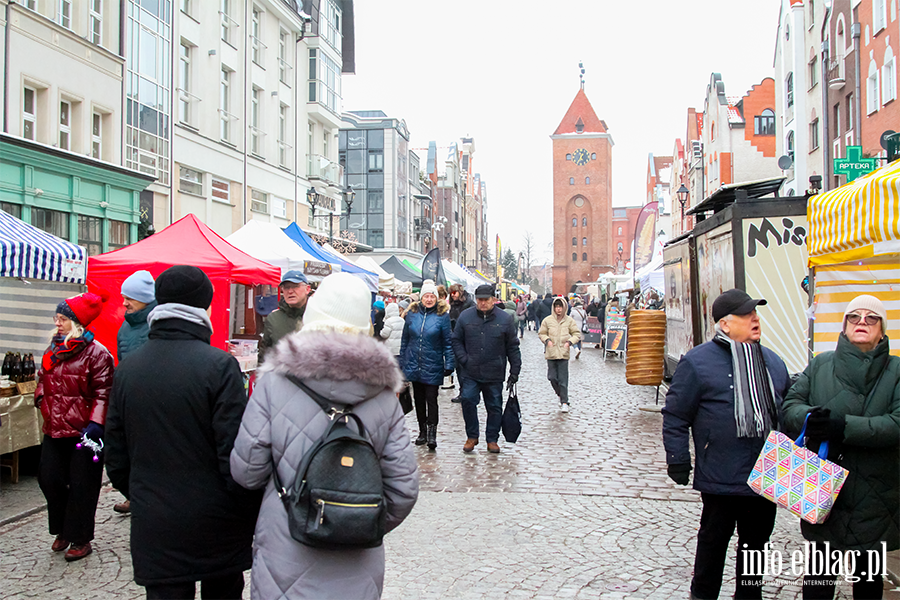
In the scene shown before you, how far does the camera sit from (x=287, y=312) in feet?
23.9

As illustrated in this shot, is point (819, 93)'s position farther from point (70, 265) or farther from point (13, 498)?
point (13, 498)

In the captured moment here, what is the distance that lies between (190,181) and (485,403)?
17168mm

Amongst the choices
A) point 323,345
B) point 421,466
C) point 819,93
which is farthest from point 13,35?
point 819,93

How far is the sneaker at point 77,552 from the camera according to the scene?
5121 mm

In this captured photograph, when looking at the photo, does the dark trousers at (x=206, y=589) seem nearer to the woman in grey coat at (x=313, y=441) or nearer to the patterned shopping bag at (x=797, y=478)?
the woman in grey coat at (x=313, y=441)

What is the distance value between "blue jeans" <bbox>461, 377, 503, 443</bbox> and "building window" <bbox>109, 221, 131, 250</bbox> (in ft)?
42.5

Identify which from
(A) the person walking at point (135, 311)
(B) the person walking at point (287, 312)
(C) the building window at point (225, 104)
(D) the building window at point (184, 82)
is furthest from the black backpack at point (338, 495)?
(C) the building window at point (225, 104)

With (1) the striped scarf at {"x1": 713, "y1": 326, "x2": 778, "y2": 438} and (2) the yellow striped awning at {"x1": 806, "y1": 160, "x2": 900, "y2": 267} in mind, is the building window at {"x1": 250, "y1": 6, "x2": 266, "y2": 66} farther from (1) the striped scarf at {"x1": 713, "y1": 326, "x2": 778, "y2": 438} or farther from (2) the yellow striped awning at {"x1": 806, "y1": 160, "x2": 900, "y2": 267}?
(1) the striped scarf at {"x1": 713, "y1": 326, "x2": 778, "y2": 438}

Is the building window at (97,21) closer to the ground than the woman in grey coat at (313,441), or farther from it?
farther from it

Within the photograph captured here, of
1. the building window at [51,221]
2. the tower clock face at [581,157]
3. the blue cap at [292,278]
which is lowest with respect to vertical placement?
the blue cap at [292,278]

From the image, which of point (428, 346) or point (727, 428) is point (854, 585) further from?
point (428, 346)

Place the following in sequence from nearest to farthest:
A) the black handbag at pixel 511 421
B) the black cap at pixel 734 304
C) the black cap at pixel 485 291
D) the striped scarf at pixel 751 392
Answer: the striped scarf at pixel 751 392 → the black cap at pixel 734 304 → the black cap at pixel 485 291 → the black handbag at pixel 511 421

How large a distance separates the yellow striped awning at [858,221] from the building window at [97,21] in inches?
679

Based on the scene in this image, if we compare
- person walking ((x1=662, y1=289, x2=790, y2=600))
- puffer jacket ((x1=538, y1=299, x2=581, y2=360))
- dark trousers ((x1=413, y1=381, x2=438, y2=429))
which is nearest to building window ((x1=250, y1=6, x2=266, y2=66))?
puffer jacket ((x1=538, y1=299, x2=581, y2=360))
